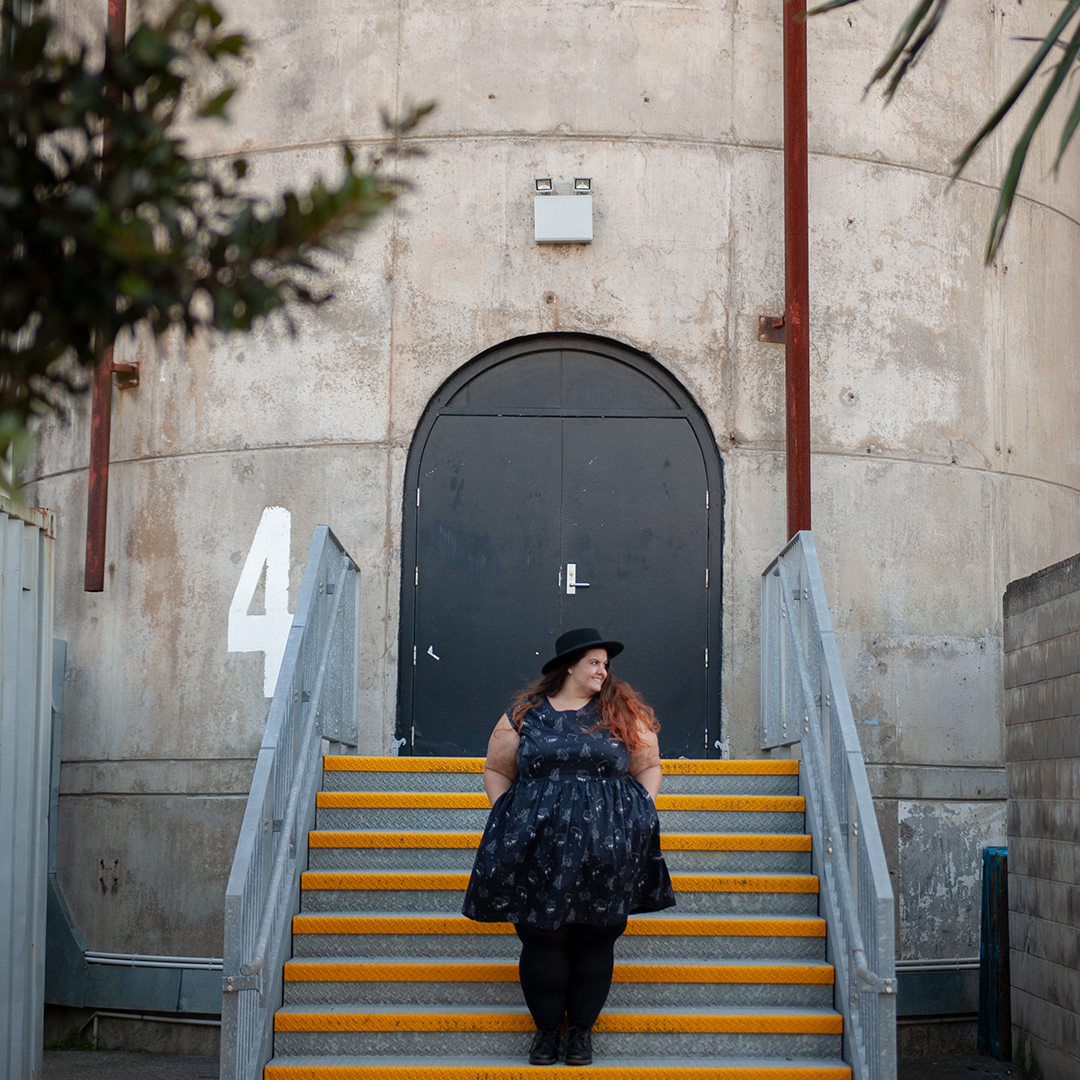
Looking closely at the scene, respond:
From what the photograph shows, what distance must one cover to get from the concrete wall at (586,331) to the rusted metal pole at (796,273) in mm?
200

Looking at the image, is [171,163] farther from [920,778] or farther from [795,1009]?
[920,778]

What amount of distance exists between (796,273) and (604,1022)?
4466mm

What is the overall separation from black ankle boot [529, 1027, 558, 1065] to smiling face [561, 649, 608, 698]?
1196 millimetres

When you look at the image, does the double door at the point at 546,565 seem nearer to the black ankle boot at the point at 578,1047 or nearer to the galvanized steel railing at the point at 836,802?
the galvanized steel railing at the point at 836,802

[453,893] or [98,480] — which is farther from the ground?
[98,480]

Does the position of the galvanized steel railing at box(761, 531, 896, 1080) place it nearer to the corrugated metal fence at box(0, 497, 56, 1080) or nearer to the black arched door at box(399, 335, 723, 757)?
the black arched door at box(399, 335, 723, 757)

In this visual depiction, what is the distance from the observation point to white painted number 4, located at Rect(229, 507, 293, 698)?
7.70m

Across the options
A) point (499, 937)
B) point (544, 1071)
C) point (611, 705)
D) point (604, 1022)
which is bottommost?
point (544, 1071)

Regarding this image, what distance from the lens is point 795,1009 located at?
5172mm

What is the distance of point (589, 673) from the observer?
4789mm

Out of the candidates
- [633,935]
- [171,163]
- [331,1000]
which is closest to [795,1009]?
[633,935]

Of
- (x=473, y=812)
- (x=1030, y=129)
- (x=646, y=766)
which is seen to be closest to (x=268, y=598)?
(x=473, y=812)

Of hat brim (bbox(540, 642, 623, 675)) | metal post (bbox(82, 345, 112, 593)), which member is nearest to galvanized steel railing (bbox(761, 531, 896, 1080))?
hat brim (bbox(540, 642, 623, 675))

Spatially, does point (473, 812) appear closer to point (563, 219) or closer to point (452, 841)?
point (452, 841)
